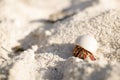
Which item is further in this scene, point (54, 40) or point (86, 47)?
point (54, 40)

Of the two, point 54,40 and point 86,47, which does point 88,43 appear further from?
point 54,40

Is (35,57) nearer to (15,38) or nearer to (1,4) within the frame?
(15,38)

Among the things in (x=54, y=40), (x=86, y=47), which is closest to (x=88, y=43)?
(x=86, y=47)

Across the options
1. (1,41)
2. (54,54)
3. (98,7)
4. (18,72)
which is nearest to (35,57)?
(54,54)

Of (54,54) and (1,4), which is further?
(1,4)

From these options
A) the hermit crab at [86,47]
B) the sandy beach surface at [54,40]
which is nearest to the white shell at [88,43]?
the hermit crab at [86,47]

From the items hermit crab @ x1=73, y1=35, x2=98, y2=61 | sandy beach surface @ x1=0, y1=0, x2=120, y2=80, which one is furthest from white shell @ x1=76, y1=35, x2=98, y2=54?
sandy beach surface @ x1=0, y1=0, x2=120, y2=80
